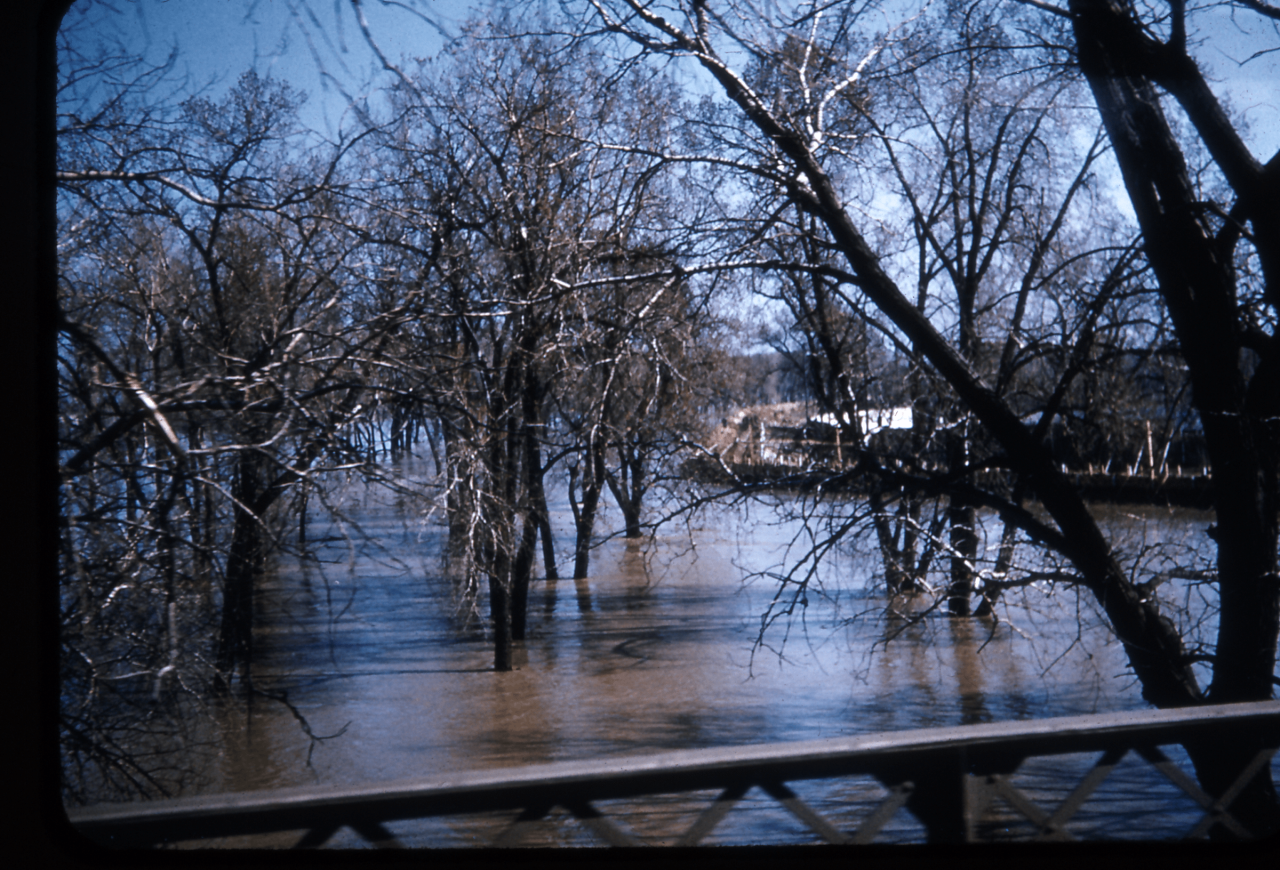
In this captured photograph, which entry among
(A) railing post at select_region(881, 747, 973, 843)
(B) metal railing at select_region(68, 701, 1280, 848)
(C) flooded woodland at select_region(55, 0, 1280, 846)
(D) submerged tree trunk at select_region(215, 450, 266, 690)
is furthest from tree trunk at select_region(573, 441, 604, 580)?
(A) railing post at select_region(881, 747, 973, 843)

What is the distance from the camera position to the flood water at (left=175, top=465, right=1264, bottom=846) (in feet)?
14.5

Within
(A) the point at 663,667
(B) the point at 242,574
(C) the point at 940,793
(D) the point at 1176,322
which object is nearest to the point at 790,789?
(C) the point at 940,793

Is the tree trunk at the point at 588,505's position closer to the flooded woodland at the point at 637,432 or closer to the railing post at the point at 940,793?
the flooded woodland at the point at 637,432

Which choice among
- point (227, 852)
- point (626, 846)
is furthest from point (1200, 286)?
point (227, 852)

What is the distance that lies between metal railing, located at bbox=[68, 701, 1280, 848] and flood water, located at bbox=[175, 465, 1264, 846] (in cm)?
174

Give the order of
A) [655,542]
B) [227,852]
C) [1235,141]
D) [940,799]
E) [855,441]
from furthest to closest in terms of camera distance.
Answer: [855,441] < [655,542] < [1235,141] < [940,799] < [227,852]

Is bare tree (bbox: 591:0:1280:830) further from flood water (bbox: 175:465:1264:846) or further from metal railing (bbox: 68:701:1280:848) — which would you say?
metal railing (bbox: 68:701:1280:848)

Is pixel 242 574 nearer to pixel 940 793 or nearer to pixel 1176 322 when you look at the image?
pixel 940 793

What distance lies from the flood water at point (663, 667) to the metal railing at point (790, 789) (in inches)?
68.4

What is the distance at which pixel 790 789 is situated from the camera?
191 cm

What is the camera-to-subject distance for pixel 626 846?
1.79m

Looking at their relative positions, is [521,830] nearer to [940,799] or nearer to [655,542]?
[940,799]

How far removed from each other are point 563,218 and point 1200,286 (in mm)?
3040

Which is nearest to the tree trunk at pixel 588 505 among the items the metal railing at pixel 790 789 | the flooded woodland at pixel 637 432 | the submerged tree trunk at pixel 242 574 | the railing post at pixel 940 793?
the flooded woodland at pixel 637 432
